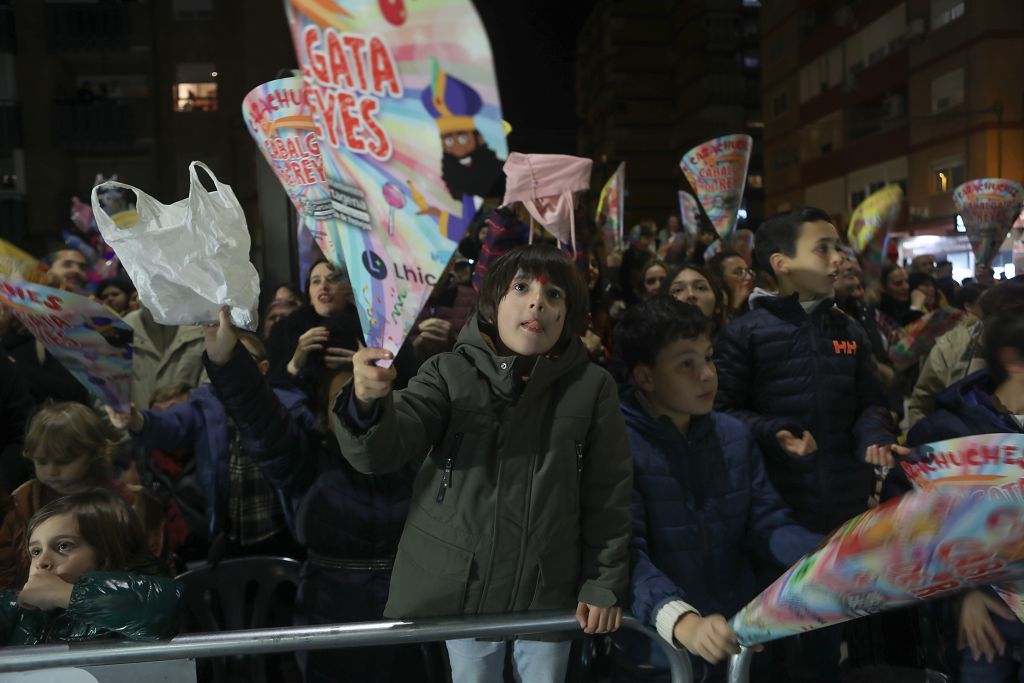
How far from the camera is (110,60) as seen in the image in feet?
49.1

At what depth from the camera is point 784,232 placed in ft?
9.08

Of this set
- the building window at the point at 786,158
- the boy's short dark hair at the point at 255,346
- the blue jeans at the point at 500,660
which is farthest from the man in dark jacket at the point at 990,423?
the building window at the point at 786,158

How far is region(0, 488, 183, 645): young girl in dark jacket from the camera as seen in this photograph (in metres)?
1.64

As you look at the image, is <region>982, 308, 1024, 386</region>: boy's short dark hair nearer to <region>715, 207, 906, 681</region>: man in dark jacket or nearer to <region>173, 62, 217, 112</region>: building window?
<region>715, 207, 906, 681</region>: man in dark jacket

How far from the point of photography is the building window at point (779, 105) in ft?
81.1

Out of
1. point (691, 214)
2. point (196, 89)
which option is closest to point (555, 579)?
point (691, 214)

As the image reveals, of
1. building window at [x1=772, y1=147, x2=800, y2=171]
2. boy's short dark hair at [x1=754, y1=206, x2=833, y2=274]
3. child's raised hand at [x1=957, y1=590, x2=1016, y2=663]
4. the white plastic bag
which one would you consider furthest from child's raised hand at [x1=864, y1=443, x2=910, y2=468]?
building window at [x1=772, y1=147, x2=800, y2=171]

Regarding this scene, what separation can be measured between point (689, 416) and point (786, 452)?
399 mm

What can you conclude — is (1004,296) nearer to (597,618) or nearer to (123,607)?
(597,618)

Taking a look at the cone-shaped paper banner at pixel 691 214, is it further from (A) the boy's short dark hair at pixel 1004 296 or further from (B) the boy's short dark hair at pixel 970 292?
(A) the boy's short dark hair at pixel 1004 296

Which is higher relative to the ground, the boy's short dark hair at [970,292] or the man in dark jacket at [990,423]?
the boy's short dark hair at [970,292]

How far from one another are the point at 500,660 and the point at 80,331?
1.44 meters

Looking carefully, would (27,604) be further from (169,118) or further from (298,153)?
(169,118)

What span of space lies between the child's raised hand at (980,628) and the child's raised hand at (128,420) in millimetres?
2225
